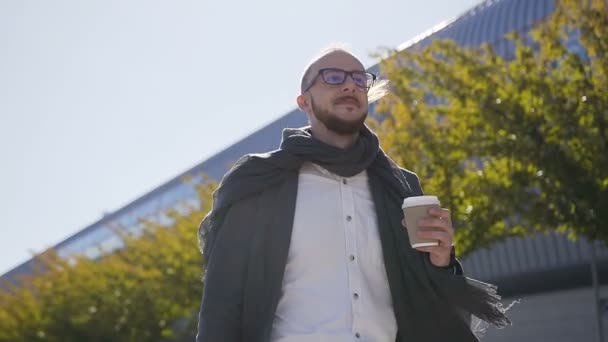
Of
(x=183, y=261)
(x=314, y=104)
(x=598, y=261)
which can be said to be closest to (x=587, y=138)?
(x=314, y=104)

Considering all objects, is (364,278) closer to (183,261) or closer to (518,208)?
(518,208)

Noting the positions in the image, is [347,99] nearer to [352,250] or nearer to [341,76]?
[341,76]

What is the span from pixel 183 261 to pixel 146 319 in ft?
9.15

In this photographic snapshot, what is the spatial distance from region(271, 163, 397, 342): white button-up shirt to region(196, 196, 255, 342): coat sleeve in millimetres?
155

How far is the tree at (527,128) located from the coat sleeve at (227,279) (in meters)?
9.65

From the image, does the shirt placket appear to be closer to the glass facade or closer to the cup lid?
the cup lid

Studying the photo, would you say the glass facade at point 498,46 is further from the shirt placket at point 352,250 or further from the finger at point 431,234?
the finger at point 431,234

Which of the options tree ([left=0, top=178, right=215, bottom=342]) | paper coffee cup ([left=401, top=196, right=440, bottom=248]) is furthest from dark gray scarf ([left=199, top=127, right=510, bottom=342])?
tree ([left=0, top=178, right=215, bottom=342])

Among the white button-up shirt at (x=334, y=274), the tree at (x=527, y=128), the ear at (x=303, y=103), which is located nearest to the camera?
the white button-up shirt at (x=334, y=274)

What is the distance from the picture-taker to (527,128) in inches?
516

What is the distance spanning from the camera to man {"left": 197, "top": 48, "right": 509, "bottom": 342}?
3506 millimetres

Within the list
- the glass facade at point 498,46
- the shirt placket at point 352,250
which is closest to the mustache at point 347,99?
the shirt placket at point 352,250

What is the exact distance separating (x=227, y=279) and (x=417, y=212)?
0.68 m

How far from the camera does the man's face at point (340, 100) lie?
3.73 meters
